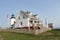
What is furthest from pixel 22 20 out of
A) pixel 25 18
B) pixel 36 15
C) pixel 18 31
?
pixel 18 31

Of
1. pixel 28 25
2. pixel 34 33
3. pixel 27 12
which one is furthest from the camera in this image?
pixel 27 12

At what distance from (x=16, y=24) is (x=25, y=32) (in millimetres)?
26333

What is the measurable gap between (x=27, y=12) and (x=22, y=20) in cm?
565

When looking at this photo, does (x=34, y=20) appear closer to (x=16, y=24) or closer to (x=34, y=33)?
(x=16, y=24)

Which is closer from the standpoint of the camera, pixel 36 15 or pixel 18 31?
pixel 18 31

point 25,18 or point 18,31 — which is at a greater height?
point 25,18

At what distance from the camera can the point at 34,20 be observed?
280 ft

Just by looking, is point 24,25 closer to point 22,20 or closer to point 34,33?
point 22,20

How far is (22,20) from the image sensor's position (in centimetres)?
8344

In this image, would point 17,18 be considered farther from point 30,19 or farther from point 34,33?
point 34,33

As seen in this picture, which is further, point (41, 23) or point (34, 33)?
point (41, 23)

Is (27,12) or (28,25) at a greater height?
(27,12)

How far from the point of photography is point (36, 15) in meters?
90.8

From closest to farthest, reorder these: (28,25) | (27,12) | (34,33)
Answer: (34,33) → (28,25) → (27,12)
